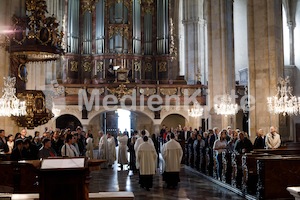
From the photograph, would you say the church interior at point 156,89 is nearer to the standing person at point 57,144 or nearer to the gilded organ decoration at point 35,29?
the gilded organ decoration at point 35,29

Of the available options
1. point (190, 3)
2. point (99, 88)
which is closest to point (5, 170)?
point (99, 88)

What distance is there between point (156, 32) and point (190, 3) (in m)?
3.24

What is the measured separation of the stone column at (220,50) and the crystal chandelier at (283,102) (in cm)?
568

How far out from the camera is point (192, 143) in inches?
698

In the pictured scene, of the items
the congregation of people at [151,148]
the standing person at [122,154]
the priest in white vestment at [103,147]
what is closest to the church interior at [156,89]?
the congregation of people at [151,148]

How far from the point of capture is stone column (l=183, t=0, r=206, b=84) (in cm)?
2969

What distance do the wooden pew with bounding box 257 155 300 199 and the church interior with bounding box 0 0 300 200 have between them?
2 cm

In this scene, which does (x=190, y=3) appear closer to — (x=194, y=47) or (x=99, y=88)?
(x=194, y=47)

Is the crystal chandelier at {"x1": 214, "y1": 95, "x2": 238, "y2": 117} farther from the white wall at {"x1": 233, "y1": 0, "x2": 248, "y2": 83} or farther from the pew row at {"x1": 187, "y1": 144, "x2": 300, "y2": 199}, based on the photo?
the white wall at {"x1": 233, "y1": 0, "x2": 248, "y2": 83}

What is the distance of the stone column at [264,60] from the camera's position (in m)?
15.7

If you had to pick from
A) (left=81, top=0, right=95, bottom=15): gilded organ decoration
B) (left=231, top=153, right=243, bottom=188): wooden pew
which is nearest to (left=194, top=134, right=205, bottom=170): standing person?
(left=231, top=153, right=243, bottom=188): wooden pew

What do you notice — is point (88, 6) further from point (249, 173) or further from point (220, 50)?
point (249, 173)

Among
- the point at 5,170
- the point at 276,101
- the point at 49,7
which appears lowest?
the point at 5,170

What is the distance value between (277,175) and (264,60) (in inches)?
276
